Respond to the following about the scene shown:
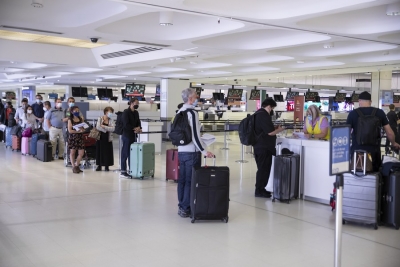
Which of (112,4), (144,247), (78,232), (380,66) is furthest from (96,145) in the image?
(380,66)

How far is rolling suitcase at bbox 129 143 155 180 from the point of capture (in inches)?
383

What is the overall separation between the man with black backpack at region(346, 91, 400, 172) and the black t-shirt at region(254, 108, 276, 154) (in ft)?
5.04

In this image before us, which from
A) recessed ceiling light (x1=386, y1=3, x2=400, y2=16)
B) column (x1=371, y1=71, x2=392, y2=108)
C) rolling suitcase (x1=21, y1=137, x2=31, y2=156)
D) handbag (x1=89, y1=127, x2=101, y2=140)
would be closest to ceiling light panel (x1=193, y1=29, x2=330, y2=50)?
recessed ceiling light (x1=386, y1=3, x2=400, y2=16)

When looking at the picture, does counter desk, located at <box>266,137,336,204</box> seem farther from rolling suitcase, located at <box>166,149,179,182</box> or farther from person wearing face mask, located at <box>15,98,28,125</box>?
person wearing face mask, located at <box>15,98,28,125</box>

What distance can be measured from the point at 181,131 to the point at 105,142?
5.10 metres

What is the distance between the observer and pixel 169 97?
67.8 ft

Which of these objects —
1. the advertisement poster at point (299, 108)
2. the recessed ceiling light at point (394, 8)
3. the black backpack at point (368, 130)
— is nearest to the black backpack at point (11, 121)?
the advertisement poster at point (299, 108)

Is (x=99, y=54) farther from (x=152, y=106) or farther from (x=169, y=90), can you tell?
(x=152, y=106)

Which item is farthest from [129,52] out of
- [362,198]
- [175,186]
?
[362,198]

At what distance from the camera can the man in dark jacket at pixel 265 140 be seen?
7.73m

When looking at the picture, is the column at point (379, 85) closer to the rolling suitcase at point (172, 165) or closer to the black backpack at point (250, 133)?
the rolling suitcase at point (172, 165)

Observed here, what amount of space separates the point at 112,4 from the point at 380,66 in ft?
33.6

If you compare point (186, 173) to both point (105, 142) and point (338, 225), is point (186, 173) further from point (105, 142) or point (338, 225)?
point (105, 142)

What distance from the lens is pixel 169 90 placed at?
20.7m
